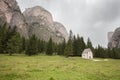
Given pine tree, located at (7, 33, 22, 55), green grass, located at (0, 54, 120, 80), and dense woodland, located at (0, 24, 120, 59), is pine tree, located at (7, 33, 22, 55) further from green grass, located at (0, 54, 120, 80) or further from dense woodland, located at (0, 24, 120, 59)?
green grass, located at (0, 54, 120, 80)

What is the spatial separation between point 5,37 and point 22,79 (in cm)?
6005

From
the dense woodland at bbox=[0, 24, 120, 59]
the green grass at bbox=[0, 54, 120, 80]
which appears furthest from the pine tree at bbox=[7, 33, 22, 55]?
the green grass at bbox=[0, 54, 120, 80]

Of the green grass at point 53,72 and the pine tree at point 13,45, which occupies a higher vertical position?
the pine tree at point 13,45

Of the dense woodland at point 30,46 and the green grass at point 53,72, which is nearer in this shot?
the green grass at point 53,72

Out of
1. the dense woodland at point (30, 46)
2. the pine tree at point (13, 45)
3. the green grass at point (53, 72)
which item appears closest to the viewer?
the green grass at point (53, 72)

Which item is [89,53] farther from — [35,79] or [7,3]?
[7,3]

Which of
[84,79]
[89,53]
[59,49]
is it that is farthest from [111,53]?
[84,79]

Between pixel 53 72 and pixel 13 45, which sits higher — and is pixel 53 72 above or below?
below

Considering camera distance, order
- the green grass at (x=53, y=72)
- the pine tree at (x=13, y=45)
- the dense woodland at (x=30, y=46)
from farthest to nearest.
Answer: the dense woodland at (x=30, y=46)
the pine tree at (x=13, y=45)
the green grass at (x=53, y=72)

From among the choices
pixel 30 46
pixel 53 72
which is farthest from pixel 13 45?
pixel 53 72

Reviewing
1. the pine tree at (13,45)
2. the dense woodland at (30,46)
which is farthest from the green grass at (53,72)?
the dense woodland at (30,46)

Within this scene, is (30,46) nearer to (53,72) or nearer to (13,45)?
(13,45)

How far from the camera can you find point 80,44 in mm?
100500

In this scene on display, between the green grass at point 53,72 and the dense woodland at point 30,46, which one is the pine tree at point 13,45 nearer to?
the dense woodland at point 30,46
